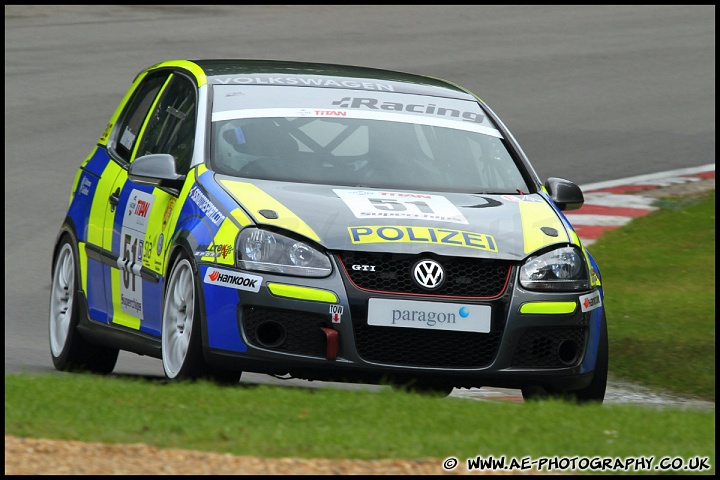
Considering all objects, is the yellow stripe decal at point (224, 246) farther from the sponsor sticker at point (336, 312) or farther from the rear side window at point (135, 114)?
the rear side window at point (135, 114)

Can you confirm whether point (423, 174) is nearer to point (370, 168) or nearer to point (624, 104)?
point (370, 168)

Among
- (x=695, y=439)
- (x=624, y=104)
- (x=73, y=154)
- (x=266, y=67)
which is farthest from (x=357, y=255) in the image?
(x=624, y=104)

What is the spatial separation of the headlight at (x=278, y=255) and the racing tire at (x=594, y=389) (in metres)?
1.22

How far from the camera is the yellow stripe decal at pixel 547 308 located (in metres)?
7.37

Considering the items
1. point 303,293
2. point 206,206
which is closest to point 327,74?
point 206,206

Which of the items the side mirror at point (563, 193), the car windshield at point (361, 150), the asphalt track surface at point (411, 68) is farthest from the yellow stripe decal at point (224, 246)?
the asphalt track surface at point (411, 68)

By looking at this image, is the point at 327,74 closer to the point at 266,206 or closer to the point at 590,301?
the point at 266,206

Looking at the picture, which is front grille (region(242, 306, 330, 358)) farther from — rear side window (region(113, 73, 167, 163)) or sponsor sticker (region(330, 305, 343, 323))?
rear side window (region(113, 73, 167, 163))

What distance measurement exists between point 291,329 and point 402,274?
543 mm

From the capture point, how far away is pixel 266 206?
752 cm

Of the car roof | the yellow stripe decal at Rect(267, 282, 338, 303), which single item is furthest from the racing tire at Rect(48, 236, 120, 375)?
the yellow stripe decal at Rect(267, 282, 338, 303)

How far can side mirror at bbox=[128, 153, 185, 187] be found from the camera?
7992 millimetres

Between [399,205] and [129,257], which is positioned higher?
[399,205]

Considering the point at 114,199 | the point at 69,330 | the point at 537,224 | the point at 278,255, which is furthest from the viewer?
the point at 69,330
